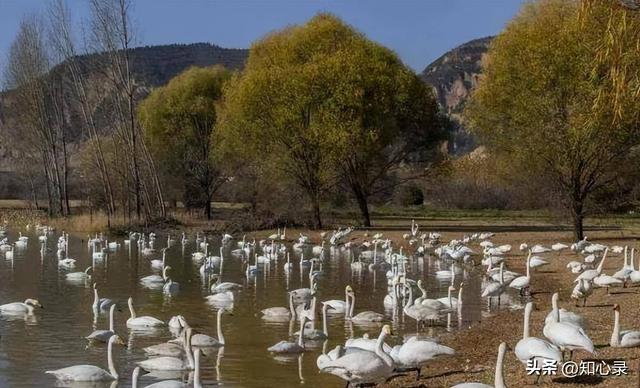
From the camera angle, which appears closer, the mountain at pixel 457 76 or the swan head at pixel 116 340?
the swan head at pixel 116 340

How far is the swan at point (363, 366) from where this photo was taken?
9.92m

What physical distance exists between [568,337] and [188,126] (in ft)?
169

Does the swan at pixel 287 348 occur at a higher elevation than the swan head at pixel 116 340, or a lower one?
lower

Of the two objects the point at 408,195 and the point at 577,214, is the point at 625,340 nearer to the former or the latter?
the point at 577,214

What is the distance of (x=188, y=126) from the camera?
5978cm

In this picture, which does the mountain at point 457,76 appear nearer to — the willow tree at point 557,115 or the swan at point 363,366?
the willow tree at point 557,115

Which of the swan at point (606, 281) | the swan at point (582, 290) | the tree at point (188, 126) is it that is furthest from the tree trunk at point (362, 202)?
the swan at point (582, 290)

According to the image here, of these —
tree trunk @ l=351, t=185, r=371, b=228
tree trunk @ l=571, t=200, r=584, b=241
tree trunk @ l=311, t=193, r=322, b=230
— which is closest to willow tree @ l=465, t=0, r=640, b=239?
tree trunk @ l=571, t=200, r=584, b=241

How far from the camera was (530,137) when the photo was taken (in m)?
32.1

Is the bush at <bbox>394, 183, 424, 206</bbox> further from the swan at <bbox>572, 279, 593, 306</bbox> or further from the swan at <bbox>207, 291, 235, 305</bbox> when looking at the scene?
the swan at <bbox>572, 279, 593, 306</bbox>

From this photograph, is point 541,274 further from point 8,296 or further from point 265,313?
point 8,296

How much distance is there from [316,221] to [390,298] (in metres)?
25.6

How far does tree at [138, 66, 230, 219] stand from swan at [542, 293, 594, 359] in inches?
1861

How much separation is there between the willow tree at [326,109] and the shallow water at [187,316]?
12612 mm
